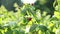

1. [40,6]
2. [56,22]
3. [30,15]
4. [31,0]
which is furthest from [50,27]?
[40,6]

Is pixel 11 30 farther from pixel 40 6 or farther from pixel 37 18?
pixel 40 6

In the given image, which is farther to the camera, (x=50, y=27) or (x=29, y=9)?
(x=29, y=9)

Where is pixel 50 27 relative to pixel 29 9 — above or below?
below

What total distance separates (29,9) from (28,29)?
25 cm

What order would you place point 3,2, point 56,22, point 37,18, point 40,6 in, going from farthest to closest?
point 40,6 → point 3,2 → point 37,18 → point 56,22

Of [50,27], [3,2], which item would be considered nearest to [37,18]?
[50,27]

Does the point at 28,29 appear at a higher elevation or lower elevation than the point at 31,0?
lower

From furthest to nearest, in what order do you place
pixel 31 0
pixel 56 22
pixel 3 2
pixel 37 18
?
pixel 3 2, pixel 31 0, pixel 37 18, pixel 56 22

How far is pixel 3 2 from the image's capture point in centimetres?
555

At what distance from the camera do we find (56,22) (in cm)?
172

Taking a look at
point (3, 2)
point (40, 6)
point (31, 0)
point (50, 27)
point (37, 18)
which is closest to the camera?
point (50, 27)

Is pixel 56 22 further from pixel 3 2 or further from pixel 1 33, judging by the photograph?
pixel 3 2

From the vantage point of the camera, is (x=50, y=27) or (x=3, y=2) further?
(x=3, y=2)

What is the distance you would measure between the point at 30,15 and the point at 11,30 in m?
0.28
